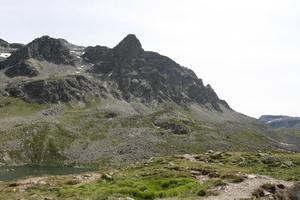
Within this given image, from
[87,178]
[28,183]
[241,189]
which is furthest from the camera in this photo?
[87,178]

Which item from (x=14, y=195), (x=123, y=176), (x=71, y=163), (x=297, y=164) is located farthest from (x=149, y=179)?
(x=71, y=163)

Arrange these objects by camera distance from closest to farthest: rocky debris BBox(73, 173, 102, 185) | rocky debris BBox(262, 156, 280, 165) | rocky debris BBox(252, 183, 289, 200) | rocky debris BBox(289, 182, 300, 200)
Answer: rocky debris BBox(289, 182, 300, 200) < rocky debris BBox(252, 183, 289, 200) < rocky debris BBox(73, 173, 102, 185) < rocky debris BBox(262, 156, 280, 165)

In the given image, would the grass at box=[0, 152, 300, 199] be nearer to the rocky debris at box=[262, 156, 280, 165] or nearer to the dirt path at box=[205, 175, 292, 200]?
the dirt path at box=[205, 175, 292, 200]

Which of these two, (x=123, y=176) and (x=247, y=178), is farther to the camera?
(x=123, y=176)

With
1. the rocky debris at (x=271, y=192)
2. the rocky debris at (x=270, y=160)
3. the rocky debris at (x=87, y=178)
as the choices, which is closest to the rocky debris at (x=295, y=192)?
the rocky debris at (x=271, y=192)

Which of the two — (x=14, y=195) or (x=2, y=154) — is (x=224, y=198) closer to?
(x=14, y=195)

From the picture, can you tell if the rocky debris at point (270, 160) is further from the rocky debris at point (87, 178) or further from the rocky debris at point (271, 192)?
the rocky debris at point (87, 178)

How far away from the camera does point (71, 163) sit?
197750 millimetres

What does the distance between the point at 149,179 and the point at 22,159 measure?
163 meters

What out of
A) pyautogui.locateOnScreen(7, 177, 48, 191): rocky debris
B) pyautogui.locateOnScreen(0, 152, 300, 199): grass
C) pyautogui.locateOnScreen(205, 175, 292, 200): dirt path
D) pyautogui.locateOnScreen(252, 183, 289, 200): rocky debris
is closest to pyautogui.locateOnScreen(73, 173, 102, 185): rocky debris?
pyautogui.locateOnScreen(0, 152, 300, 199): grass

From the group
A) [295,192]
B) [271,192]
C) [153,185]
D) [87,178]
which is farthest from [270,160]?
[87,178]

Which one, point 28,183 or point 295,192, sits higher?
point 295,192

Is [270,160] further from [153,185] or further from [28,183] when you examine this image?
[28,183]

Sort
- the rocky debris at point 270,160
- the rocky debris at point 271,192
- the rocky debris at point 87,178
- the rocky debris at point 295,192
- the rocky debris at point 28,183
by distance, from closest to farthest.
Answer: the rocky debris at point 295,192 → the rocky debris at point 271,192 → the rocky debris at point 28,183 → the rocky debris at point 87,178 → the rocky debris at point 270,160
